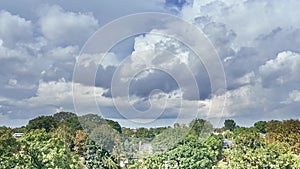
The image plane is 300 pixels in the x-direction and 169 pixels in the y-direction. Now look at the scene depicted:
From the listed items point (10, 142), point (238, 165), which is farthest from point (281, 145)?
point (10, 142)

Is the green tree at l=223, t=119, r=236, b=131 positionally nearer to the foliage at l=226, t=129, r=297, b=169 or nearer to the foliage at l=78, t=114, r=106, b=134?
the foliage at l=226, t=129, r=297, b=169

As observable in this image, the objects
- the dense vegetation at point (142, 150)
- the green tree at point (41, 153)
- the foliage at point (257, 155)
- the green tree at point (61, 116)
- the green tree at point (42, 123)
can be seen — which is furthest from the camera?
the green tree at point (61, 116)

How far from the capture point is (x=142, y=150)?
24969mm

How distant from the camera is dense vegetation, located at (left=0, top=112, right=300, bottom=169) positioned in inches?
Answer: 703

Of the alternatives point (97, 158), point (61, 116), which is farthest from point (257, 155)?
point (61, 116)

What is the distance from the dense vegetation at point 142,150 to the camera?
58.6 feet

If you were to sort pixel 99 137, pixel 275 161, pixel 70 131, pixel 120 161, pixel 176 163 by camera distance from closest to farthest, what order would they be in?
1. pixel 275 161
2. pixel 176 163
3. pixel 99 137
4. pixel 120 161
5. pixel 70 131

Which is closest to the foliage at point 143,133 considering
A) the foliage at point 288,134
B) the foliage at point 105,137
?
the foliage at point 105,137

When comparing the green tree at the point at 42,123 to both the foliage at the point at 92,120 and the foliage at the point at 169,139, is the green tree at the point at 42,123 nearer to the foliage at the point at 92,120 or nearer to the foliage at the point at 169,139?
the foliage at the point at 169,139

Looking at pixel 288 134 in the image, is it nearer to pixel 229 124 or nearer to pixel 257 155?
pixel 257 155

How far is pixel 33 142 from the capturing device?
1811 cm

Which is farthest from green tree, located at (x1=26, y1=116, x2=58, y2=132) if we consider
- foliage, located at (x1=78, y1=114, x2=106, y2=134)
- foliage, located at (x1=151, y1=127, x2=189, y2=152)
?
foliage, located at (x1=78, y1=114, x2=106, y2=134)

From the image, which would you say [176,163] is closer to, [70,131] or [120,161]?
[120,161]

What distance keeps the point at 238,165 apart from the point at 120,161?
27.6 ft
